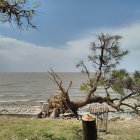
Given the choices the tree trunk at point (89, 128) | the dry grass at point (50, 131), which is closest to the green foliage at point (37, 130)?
the dry grass at point (50, 131)

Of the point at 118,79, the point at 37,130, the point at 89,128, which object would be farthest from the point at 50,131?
the point at 118,79

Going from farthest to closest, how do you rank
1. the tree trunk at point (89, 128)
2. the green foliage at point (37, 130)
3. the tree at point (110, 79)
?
the tree at point (110, 79)
the green foliage at point (37, 130)
the tree trunk at point (89, 128)

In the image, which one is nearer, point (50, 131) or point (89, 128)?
point (89, 128)

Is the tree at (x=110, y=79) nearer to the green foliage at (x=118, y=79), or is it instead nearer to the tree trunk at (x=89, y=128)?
the green foliage at (x=118, y=79)

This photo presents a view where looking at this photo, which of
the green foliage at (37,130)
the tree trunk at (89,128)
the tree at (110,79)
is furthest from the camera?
the tree at (110,79)

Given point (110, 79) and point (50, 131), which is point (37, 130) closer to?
point (50, 131)

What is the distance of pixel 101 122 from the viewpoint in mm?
15938

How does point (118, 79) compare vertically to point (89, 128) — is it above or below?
above

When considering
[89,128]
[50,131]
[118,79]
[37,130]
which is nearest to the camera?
[89,128]

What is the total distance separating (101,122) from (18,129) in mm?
3535

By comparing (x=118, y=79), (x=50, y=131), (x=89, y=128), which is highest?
(x=118, y=79)

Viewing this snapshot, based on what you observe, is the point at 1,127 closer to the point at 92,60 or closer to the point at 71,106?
the point at 71,106

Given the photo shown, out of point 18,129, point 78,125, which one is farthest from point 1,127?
point 78,125

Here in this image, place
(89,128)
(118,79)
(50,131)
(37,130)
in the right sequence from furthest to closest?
1. (118,79)
2. (50,131)
3. (37,130)
4. (89,128)
